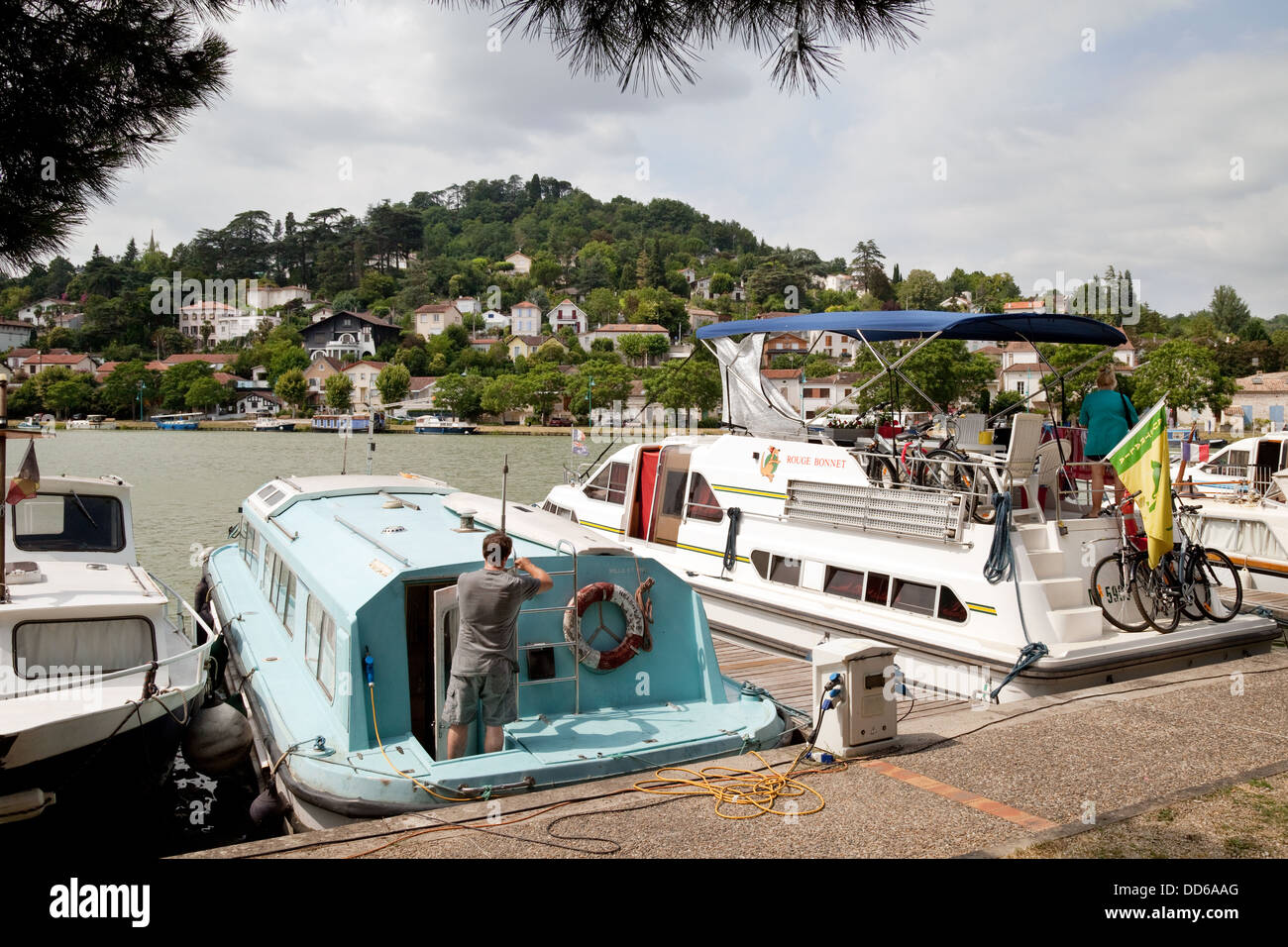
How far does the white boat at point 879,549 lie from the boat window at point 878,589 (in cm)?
2

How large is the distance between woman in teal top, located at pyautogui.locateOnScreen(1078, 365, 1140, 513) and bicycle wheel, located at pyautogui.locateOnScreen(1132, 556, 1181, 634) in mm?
872

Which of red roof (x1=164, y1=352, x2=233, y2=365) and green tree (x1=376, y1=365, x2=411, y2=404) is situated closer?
green tree (x1=376, y1=365, x2=411, y2=404)

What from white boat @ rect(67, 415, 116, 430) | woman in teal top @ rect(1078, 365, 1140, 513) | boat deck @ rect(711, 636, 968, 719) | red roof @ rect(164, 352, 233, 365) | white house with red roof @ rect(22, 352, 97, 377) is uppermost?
red roof @ rect(164, 352, 233, 365)

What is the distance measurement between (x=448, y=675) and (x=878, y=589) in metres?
6.05

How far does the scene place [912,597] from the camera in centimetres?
1118

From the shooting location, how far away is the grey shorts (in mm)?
6781

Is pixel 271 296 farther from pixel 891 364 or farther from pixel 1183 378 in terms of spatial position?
pixel 891 364

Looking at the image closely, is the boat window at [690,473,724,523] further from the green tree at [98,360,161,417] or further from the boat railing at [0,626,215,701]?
the green tree at [98,360,161,417]

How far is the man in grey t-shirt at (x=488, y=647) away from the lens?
21.8ft

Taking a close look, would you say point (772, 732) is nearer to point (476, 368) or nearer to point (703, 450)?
point (703, 450)

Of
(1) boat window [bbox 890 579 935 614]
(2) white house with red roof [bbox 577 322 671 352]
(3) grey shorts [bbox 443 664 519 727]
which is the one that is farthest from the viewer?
(2) white house with red roof [bbox 577 322 671 352]

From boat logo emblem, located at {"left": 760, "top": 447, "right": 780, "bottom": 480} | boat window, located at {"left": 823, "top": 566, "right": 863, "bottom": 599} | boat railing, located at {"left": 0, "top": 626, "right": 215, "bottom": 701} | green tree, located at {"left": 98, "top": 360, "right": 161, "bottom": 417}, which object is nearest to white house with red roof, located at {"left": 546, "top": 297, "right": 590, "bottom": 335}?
green tree, located at {"left": 98, "top": 360, "right": 161, "bottom": 417}

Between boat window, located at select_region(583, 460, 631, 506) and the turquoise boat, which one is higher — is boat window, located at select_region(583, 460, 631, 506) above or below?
above

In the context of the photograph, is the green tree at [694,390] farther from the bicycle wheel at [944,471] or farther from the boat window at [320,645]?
the boat window at [320,645]
